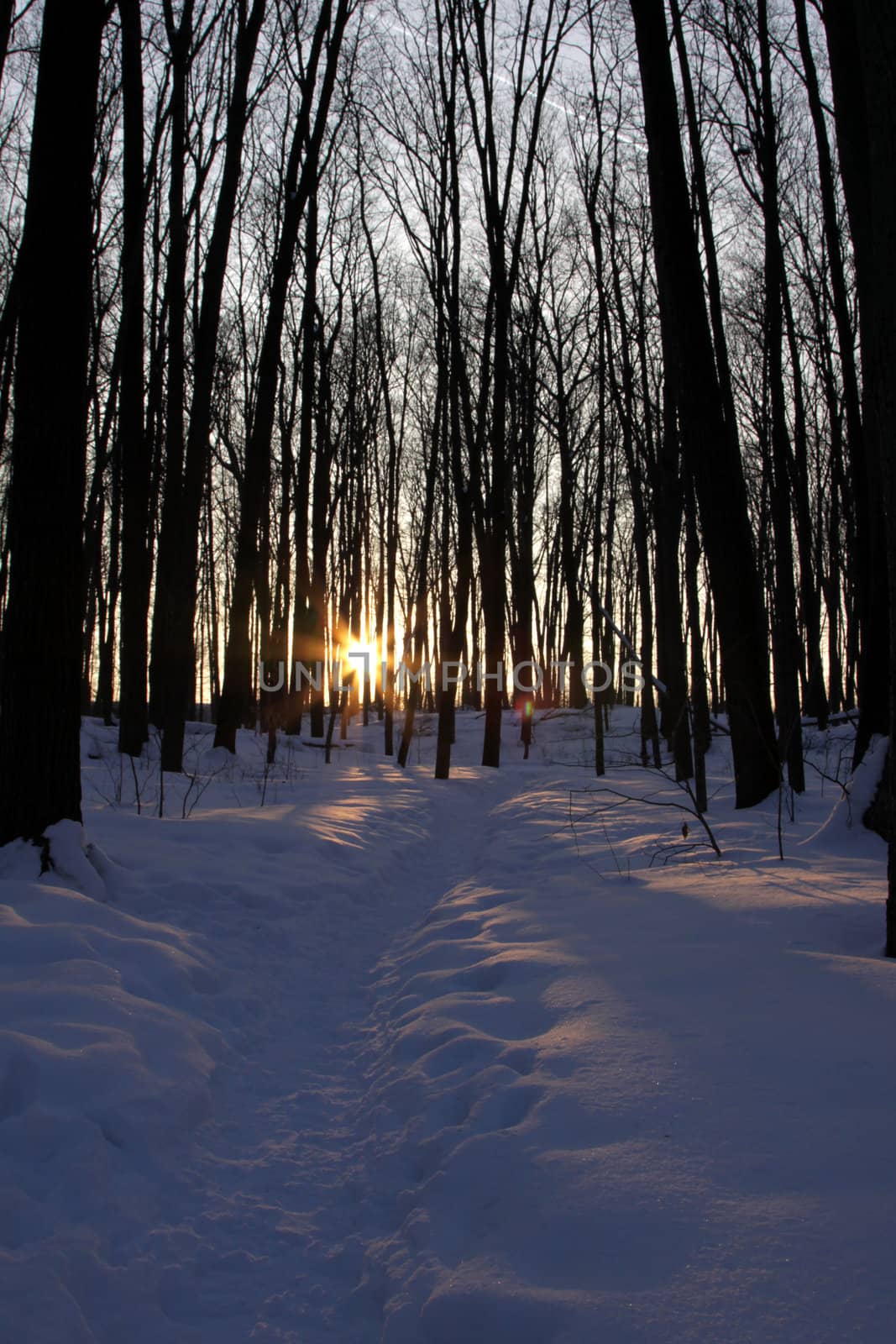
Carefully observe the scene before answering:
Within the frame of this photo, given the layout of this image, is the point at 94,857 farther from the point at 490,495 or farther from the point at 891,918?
the point at 490,495

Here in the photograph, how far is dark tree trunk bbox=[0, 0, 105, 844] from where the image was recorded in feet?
15.0

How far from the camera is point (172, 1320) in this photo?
1.85 m

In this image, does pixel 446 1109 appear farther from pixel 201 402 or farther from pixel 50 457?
pixel 201 402

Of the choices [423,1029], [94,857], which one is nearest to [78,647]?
[94,857]

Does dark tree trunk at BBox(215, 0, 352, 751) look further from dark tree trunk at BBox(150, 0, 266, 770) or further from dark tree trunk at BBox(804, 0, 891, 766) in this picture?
dark tree trunk at BBox(804, 0, 891, 766)

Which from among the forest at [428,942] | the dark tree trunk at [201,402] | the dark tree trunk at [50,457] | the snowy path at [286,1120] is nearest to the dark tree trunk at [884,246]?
the forest at [428,942]

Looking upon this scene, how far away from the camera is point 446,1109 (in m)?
2.69

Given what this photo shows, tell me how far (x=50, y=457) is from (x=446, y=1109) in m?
4.09

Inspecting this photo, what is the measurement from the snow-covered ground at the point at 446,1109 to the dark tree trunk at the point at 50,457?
439 mm

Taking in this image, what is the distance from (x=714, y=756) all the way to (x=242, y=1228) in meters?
20.0

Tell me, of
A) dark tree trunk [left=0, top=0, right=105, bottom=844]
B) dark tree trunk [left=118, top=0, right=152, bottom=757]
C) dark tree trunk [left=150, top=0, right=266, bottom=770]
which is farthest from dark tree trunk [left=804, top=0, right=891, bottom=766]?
dark tree trunk [left=118, top=0, right=152, bottom=757]

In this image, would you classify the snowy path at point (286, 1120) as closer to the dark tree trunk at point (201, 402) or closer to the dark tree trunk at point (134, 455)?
the dark tree trunk at point (201, 402)

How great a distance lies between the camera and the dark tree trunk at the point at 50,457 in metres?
4.56

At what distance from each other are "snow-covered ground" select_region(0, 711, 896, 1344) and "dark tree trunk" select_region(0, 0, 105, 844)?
0.44m
